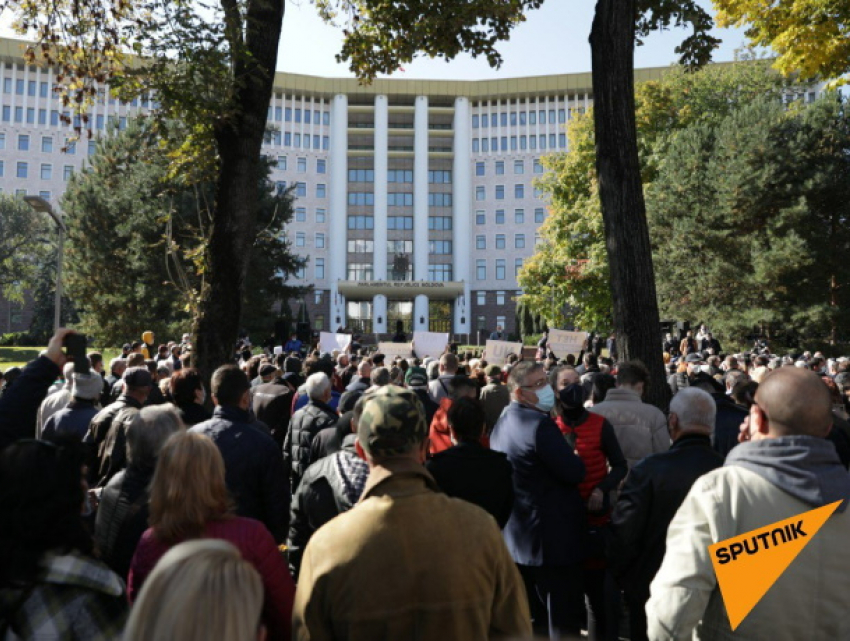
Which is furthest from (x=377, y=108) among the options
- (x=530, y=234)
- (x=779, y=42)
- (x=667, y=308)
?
(x=779, y=42)

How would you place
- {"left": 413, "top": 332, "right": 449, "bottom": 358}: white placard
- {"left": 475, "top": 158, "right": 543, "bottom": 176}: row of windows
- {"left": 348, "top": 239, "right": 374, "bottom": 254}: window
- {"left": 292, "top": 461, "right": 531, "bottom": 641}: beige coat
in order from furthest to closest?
{"left": 475, "top": 158, "right": 543, "bottom": 176}: row of windows < {"left": 348, "top": 239, "right": 374, "bottom": 254}: window < {"left": 413, "top": 332, "right": 449, "bottom": 358}: white placard < {"left": 292, "top": 461, "right": 531, "bottom": 641}: beige coat

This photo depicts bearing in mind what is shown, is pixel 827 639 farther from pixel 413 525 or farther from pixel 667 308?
pixel 667 308

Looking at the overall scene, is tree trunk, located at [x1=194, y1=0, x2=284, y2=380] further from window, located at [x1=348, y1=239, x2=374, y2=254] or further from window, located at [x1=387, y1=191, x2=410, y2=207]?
window, located at [x1=387, y1=191, x2=410, y2=207]

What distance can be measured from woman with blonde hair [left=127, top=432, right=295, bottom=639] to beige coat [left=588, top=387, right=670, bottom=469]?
3448 millimetres

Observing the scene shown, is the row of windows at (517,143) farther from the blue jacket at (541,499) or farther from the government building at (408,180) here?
the blue jacket at (541,499)

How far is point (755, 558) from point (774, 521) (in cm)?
15

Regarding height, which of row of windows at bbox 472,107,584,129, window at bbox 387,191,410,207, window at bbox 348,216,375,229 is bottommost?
window at bbox 348,216,375,229

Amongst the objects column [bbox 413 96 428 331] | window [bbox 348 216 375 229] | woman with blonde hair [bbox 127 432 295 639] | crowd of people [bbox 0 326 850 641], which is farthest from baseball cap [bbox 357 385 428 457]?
window [bbox 348 216 375 229]

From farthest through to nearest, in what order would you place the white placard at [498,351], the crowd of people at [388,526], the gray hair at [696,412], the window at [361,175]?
the window at [361,175] < the white placard at [498,351] < the gray hair at [696,412] < the crowd of people at [388,526]

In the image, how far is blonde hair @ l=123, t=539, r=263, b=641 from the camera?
1.55 metres

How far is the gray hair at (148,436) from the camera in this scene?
11.7 ft

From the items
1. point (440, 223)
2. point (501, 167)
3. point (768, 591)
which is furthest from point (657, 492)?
point (501, 167)

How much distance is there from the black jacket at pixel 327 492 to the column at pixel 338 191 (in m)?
71.3

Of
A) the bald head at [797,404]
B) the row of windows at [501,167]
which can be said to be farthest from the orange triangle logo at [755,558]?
the row of windows at [501,167]
